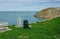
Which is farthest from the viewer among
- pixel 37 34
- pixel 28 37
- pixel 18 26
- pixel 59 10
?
pixel 59 10

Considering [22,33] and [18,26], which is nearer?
[22,33]

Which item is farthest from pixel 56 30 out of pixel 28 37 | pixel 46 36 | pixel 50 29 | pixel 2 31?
pixel 2 31

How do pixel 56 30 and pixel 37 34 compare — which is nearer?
pixel 37 34

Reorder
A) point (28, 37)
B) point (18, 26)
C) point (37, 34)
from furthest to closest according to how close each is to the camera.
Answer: point (18, 26) < point (37, 34) < point (28, 37)

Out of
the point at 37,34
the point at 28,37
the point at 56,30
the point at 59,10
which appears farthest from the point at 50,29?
the point at 59,10

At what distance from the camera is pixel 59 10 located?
933 inches

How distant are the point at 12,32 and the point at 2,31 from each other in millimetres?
658

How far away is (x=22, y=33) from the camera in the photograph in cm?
977

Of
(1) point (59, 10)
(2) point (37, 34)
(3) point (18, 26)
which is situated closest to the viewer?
(2) point (37, 34)

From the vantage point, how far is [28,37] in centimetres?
916

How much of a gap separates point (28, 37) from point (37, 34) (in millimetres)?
740

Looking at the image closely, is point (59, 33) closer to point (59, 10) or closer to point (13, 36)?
point (13, 36)

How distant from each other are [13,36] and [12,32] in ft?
2.20

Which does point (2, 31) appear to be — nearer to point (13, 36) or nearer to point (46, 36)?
point (13, 36)
